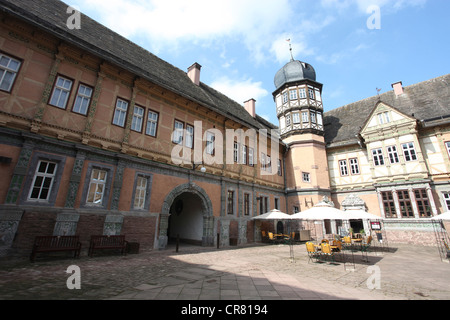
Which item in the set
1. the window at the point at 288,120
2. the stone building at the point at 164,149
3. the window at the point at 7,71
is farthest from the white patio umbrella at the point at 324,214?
the window at the point at 288,120

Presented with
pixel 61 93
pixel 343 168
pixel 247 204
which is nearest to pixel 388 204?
pixel 343 168

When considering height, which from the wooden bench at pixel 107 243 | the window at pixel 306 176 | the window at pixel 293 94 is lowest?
the wooden bench at pixel 107 243

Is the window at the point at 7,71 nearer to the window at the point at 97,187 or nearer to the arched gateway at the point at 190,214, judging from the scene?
the window at the point at 97,187

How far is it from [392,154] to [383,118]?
3332 mm

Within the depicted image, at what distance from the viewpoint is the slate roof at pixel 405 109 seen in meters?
17.6

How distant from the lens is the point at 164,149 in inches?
477

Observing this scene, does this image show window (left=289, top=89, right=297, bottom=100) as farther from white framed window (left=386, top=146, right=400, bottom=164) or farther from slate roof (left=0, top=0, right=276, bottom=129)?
white framed window (left=386, top=146, right=400, bottom=164)

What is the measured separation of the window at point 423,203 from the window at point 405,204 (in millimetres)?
515

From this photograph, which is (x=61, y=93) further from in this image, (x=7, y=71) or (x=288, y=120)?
(x=288, y=120)

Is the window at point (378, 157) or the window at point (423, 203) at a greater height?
the window at point (378, 157)

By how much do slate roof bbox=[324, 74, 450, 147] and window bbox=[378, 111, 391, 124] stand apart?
1160 mm

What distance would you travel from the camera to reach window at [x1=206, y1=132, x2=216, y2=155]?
1444cm
